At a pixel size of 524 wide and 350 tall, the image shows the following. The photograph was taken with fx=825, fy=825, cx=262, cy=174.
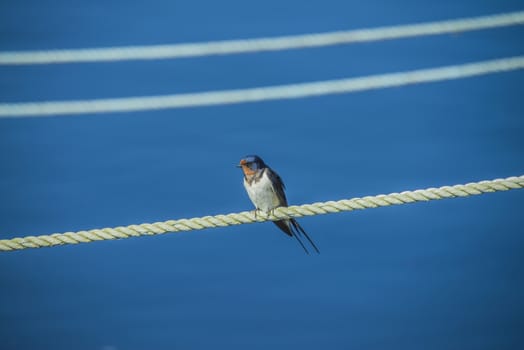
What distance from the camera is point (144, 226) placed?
2.95 meters

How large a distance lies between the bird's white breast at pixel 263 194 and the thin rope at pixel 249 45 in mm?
1129

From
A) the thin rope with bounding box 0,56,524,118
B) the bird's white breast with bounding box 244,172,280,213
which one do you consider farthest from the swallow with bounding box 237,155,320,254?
the thin rope with bounding box 0,56,524,118

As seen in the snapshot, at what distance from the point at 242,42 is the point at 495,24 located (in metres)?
1.04

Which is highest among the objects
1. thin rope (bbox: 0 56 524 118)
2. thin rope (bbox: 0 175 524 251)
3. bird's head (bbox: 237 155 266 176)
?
bird's head (bbox: 237 155 266 176)

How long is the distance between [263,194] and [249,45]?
1229 millimetres

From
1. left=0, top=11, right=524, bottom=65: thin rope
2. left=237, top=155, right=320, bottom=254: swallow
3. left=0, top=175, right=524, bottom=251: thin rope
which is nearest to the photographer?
left=0, top=175, right=524, bottom=251: thin rope

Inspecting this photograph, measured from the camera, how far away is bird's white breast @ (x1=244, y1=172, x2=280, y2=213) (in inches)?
171

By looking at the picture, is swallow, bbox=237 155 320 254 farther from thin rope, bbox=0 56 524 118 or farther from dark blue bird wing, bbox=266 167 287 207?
thin rope, bbox=0 56 524 118

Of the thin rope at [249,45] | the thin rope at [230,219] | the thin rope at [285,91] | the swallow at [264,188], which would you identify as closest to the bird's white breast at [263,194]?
the swallow at [264,188]

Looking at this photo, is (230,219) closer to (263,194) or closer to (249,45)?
(249,45)

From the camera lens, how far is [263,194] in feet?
14.2

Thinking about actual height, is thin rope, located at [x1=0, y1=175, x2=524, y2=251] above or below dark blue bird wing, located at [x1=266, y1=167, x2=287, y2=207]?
below

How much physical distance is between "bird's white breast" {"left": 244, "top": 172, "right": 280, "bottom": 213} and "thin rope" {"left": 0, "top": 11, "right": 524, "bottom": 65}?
113 centimetres

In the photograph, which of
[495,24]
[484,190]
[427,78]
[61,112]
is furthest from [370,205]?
[61,112]
